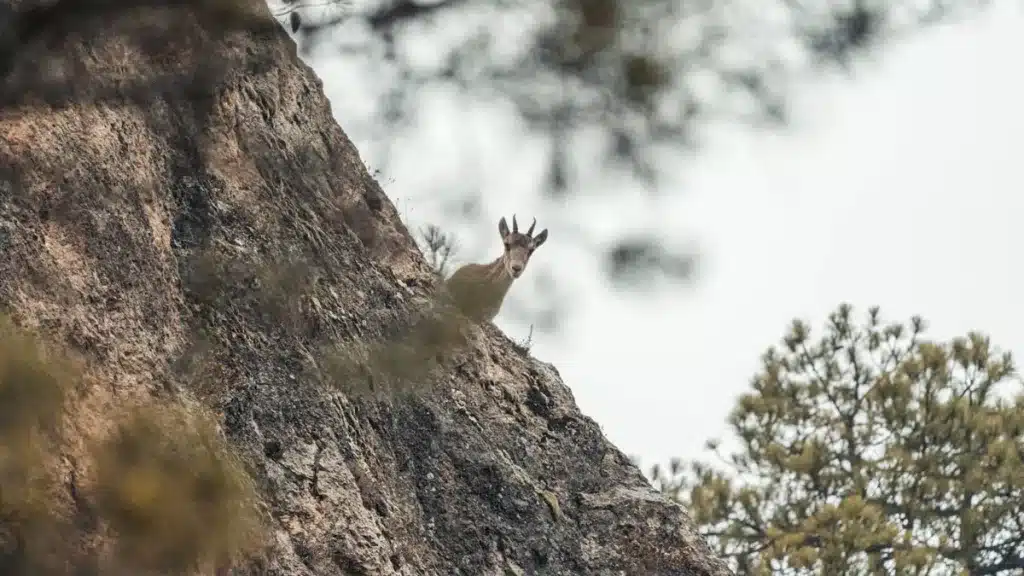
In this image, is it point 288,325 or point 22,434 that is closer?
point 22,434

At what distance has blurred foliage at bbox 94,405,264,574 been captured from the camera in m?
3.25

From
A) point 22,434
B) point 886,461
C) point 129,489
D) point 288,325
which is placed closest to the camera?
point 22,434

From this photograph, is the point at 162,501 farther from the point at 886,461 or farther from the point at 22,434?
the point at 886,461

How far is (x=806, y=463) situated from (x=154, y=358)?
44.8 ft

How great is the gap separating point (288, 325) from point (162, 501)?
14.2 ft

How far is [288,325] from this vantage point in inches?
297

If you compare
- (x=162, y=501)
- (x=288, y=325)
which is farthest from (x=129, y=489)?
(x=288, y=325)

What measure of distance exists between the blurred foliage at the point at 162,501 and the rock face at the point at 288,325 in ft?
4.18

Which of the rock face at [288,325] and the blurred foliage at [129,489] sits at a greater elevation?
the rock face at [288,325]

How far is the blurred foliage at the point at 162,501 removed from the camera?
3.25 metres

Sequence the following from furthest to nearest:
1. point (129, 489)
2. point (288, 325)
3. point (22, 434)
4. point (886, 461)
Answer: point (886, 461) < point (288, 325) < point (129, 489) < point (22, 434)

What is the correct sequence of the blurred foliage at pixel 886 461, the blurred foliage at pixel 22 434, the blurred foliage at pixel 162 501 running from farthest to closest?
the blurred foliage at pixel 886 461 → the blurred foliage at pixel 162 501 → the blurred foliage at pixel 22 434

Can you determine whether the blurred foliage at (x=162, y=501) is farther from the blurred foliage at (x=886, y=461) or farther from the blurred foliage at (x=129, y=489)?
the blurred foliage at (x=886, y=461)

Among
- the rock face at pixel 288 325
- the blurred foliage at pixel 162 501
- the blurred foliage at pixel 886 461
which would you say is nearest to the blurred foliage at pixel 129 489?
the blurred foliage at pixel 162 501
